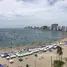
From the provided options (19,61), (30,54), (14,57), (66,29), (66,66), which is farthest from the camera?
(66,29)

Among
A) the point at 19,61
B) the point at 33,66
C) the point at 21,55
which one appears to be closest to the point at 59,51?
the point at 33,66

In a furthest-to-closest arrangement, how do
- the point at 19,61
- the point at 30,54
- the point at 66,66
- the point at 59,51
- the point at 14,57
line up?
the point at 30,54, the point at 14,57, the point at 19,61, the point at 59,51, the point at 66,66

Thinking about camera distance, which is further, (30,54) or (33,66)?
(30,54)

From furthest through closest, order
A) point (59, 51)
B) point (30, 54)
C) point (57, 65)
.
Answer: point (30, 54) < point (59, 51) < point (57, 65)

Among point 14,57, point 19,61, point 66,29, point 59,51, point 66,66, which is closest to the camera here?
point 66,66

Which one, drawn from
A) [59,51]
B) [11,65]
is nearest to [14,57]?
[11,65]

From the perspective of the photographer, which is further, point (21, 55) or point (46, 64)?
point (21, 55)

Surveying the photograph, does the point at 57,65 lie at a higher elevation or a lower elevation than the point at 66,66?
higher

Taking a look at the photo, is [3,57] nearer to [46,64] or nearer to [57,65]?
[46,64]

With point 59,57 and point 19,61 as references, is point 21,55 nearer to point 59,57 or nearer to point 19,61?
point 19,61
